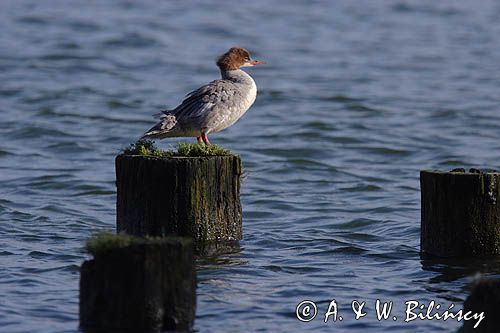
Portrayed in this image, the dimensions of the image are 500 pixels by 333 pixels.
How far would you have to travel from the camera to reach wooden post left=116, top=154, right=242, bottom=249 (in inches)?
299

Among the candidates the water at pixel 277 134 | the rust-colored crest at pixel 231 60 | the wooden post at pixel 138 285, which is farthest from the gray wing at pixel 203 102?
the wooden post at pixel 138 285

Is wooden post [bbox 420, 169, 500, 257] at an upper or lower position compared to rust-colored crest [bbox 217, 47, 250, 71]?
lower

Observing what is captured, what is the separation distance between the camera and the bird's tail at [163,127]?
867 cm

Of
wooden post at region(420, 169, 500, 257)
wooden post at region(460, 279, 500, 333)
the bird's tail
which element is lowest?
wooden post at region(460, 279, 500, 333)

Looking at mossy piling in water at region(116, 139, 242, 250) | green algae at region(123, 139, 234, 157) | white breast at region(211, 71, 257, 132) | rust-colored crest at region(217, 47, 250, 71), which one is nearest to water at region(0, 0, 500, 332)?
mossy piling in water at region(116, 139, 242, 250)

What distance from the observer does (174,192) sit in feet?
25.1

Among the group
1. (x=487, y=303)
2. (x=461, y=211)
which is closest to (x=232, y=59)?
(x=461, y=211)

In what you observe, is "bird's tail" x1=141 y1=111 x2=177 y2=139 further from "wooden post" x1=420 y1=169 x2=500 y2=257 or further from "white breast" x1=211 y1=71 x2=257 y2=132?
"wooden post" x1=420 y1=169 x2=500 y2=257

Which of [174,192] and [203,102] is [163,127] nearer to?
[203,102]

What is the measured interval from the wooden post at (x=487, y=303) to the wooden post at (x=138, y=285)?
1538mm

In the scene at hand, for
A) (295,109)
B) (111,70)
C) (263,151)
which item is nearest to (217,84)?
(263,151)

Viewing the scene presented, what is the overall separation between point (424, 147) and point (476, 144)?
0.77m

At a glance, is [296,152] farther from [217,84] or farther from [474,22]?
[474,22]

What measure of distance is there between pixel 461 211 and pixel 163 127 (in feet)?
8.15
